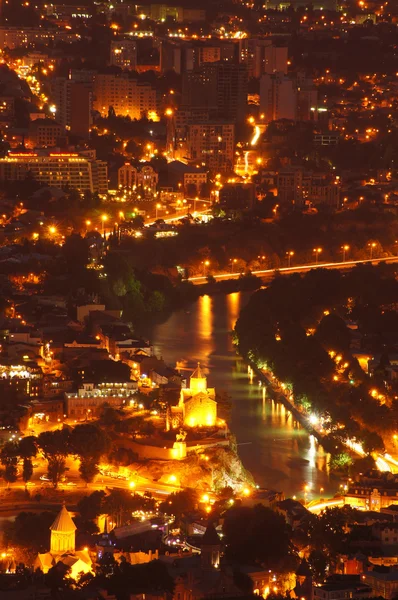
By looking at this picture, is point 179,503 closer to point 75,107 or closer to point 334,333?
point 334,333

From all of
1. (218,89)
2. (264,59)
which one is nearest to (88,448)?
(218,89)

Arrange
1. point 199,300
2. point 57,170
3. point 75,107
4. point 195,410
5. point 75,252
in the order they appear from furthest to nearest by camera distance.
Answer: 1. point 75,107
2. point 57,170
3. point 75,252
4. point 199,300
5. point 195,410

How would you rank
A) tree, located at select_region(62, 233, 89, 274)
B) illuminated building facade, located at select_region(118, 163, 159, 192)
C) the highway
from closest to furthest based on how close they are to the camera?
1. tree, located at select_region(62, 233, 89, 274)
2. the highway
3. illuminated building facade, located at select_region(118, 163, 159, 192)

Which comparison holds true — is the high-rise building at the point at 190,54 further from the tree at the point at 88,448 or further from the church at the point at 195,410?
the tree at the point at 88,448

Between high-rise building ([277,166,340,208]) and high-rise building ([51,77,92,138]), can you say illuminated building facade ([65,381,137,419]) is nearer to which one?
high-rise building ([277,166,340,208])

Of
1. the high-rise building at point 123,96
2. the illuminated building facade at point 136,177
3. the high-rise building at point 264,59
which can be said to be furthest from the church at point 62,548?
the high-rise building at point 264,59

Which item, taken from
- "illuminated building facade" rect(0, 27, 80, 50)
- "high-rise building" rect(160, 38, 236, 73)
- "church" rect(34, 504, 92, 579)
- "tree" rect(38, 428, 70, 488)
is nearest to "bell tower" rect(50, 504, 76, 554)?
"church" rect(34, 504, 92, 579)
